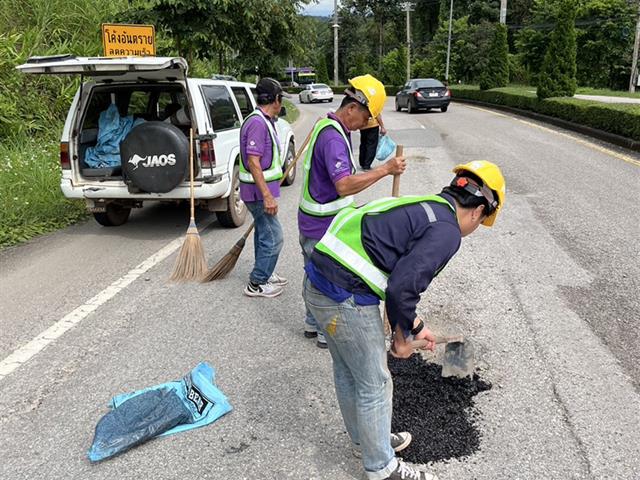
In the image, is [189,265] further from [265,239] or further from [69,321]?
[69,321]

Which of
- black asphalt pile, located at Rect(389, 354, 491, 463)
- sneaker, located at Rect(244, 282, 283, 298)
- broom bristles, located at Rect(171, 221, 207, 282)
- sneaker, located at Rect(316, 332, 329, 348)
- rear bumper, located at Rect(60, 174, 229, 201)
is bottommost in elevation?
black asphalt pile, located at Rect(389, 354, 491, 463)

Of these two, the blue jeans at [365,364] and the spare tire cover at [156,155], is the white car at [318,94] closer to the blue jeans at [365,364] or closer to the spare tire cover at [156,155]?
the spare tire cover at [156,155]

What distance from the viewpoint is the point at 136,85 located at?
6.58 m

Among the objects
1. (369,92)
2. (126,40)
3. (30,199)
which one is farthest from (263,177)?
(126,40)

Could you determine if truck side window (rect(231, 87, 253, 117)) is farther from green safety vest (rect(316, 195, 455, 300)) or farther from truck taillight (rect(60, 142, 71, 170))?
green safety vest (rect(316, 195, 455, 300))

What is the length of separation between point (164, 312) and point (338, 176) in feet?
6.95

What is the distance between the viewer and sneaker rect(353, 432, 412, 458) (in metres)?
2.80

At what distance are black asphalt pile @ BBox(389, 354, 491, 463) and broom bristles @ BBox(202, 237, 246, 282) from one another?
7.05ft

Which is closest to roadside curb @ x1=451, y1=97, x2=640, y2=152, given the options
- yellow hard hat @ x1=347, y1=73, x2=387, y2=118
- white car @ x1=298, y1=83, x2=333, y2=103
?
yellow hard hat @ x1=347, y1=73, x2=387, y2=118

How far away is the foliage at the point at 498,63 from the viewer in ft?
90.2

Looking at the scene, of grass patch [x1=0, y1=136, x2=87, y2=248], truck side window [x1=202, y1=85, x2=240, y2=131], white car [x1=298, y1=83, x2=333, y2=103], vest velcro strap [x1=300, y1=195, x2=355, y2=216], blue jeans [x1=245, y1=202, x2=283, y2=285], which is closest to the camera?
vest velcro strap [x1=300, y1=195, x2=355, y2=216]

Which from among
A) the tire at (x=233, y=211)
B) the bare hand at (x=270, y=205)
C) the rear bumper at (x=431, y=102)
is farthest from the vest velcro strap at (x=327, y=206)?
the rear bumper at (x=431, y=102)

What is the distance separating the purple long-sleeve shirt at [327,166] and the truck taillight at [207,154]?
2.94m

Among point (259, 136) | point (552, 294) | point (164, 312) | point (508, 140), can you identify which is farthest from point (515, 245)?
point (508, 140)
